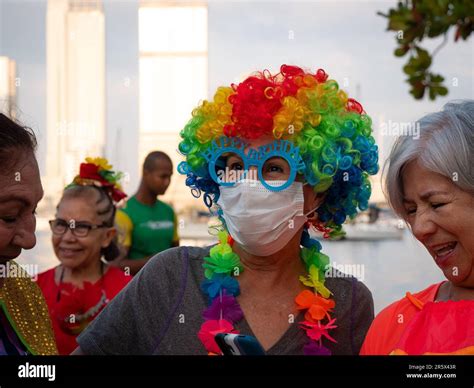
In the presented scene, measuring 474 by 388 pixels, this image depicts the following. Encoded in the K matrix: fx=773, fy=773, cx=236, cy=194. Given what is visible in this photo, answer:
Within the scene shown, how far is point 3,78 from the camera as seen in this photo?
5.63 m

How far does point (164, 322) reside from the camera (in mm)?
2453

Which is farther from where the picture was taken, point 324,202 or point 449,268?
point 324,202

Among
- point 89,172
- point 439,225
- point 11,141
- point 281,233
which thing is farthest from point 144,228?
point 439,225

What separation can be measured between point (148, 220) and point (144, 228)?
0.09m

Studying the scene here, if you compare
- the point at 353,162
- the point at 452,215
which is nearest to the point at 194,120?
the point at 353,162

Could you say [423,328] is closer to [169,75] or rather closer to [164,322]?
[164,322]

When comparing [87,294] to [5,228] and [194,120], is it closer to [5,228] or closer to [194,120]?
[194,120]

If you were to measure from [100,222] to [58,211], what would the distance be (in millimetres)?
254

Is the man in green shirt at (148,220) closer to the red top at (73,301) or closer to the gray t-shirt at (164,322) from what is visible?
the red top at (73,301)

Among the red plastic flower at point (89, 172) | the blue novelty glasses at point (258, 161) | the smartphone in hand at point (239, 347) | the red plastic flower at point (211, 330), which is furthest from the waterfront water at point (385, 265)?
the smartphone in hand at point (239, 347)

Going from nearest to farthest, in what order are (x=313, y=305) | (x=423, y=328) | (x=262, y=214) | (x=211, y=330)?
(x=423, y=328)
(x=211, y=330)
(x=313, y=305)
(x=262, y=214)

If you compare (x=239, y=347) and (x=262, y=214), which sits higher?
(x=262, y=214)

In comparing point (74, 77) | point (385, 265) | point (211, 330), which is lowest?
point (385, 265)

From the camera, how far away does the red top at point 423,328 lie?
6.44 ft
